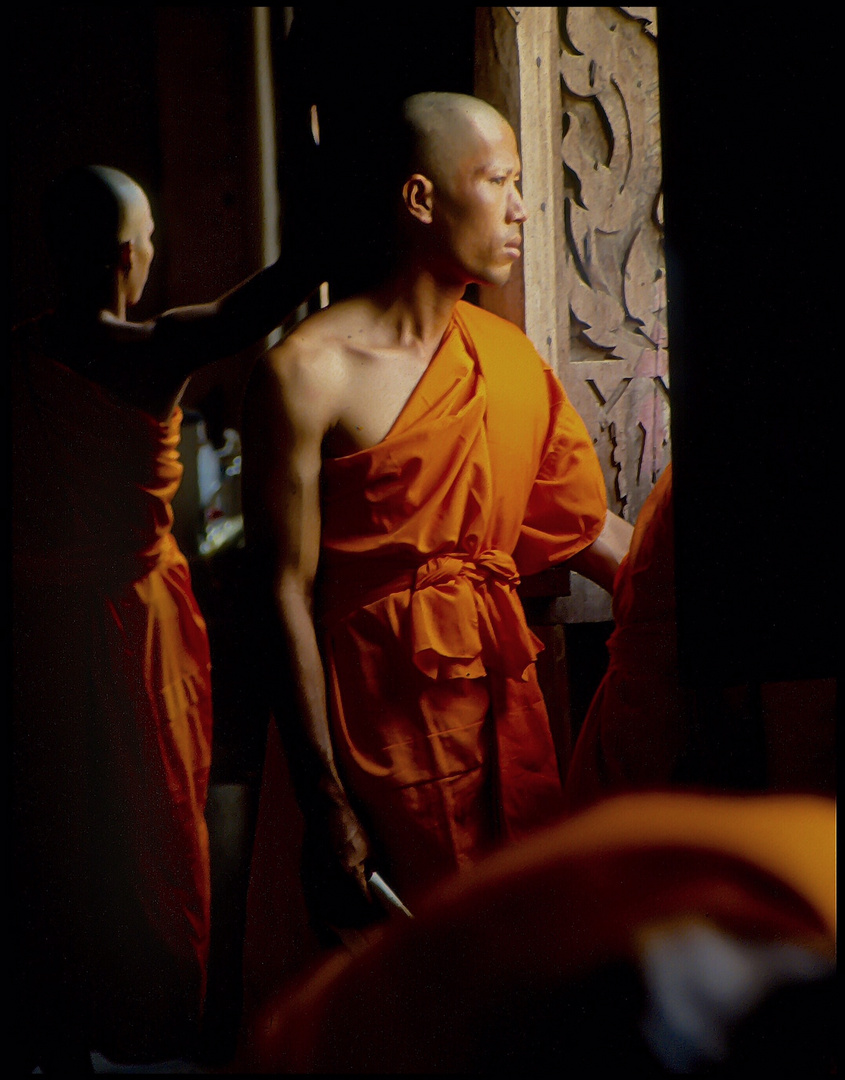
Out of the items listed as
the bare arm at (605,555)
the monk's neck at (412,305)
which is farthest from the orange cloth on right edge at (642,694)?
the monk's neck at (412,305)

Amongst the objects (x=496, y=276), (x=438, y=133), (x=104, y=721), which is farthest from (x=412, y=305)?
(x=104, y=721)

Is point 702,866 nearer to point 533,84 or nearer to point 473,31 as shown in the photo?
point 533,84

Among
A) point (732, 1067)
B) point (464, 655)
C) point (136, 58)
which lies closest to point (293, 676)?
point (464, 655)

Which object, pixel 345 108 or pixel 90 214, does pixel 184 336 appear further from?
pixel 345 108

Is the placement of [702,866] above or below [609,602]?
below

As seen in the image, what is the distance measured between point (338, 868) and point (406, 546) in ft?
1.61

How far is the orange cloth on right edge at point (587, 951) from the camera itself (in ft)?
4.58

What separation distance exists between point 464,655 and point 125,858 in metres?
0.62

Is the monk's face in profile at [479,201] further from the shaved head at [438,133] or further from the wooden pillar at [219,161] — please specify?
the wooden pillar at [219,161]

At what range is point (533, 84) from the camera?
1.51 meters

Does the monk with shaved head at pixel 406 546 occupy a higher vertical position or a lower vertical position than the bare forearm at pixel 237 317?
lower

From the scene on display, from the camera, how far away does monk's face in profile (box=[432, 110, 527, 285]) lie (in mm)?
1439

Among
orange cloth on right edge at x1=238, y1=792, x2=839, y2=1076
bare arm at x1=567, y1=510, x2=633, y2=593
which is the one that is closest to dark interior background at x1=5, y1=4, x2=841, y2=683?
bare arm at x1=567, y1=510, x2=633, y2=593

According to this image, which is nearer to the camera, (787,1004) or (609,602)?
(787,1004)
